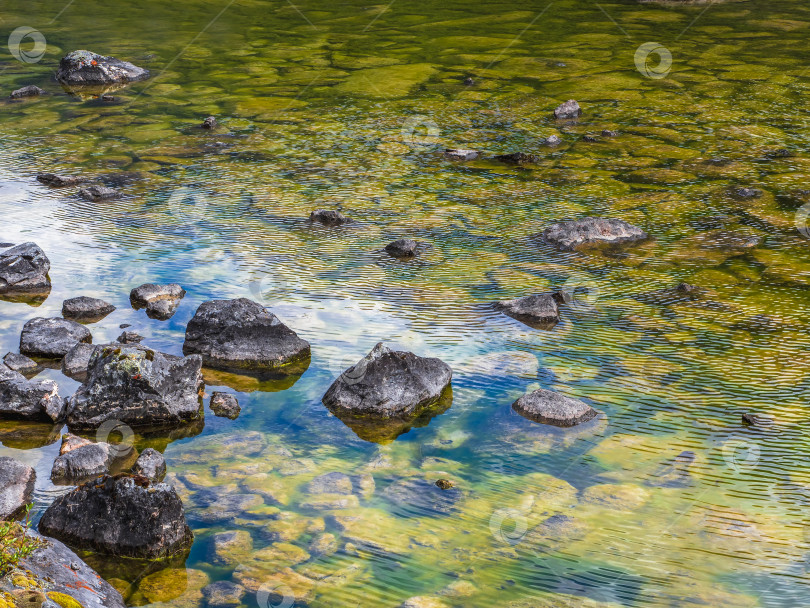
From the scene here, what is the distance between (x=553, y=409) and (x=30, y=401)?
232cm

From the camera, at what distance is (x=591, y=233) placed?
5562 millimetres

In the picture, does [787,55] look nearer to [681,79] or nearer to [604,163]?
[681,79]

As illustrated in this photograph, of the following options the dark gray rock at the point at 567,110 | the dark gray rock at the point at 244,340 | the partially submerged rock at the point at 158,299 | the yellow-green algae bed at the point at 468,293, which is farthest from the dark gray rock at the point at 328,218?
the dark gray rock at the point at 567,110

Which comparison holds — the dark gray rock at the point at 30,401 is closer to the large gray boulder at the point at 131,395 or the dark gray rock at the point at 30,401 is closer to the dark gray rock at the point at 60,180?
the large gray boulder at the point at 131,395

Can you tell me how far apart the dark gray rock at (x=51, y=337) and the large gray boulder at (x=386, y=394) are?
1.41 m

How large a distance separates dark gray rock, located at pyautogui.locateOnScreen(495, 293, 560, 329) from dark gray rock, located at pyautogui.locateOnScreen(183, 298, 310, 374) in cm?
120

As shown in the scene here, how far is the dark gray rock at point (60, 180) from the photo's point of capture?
6.61m

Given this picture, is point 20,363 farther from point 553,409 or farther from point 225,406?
point 553,409

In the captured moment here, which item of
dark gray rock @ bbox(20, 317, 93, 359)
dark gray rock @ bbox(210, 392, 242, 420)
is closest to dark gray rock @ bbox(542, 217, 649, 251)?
dark gray rock @ bbox(210, 392, 242, 420)

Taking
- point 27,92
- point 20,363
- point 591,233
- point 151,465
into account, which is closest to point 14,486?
point 151,465

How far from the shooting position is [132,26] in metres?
12.9

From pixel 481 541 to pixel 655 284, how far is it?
253 centimetres

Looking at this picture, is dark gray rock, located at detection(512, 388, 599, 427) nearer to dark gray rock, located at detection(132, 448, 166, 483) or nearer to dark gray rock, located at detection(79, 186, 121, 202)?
dark gray rock, located at detection(132, 448, 166, 483)

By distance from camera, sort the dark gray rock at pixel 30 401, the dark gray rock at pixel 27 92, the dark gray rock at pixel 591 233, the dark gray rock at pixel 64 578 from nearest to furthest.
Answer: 1. the dark gray rock at pixel 64 578
2. the dark gray rock at pixel 30 401
3. the dark gray rock at pixel 591 233
4. the dark gray rock at pixel 27 92
